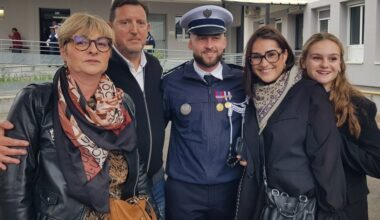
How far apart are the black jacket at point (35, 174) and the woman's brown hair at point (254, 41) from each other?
4.01 feet

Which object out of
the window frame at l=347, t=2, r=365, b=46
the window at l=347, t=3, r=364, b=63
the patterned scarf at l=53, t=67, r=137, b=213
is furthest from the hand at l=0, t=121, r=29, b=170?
the window frame at l=347, t=2, r=365, b=46

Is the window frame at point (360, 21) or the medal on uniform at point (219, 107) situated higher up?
the window frame at point (360, 21)

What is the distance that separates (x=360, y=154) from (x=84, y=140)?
5.32 feet

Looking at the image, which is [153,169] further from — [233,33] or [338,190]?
[233,33]

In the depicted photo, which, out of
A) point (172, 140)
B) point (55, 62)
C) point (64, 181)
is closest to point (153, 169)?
point (172, 140)

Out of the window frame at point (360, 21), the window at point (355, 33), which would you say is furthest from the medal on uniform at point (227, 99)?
the window frame at point (360, 21)

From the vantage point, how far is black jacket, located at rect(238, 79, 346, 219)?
2.38 m

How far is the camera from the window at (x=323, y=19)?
58.4 ft

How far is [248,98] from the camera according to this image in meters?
2.77

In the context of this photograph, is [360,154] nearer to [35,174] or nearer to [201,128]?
[201,128]

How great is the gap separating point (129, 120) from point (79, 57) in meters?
0.44

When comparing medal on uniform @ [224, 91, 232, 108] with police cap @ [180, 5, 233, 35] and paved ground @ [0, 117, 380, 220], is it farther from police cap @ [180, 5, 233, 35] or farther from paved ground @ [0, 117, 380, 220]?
paved ground @ [0, 117, 380, 220]

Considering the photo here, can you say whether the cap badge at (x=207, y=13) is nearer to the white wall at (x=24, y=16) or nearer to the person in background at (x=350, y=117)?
the person in background at (x=350, y=117)

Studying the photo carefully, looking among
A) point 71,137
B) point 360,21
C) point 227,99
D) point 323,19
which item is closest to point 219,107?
point 227,99
